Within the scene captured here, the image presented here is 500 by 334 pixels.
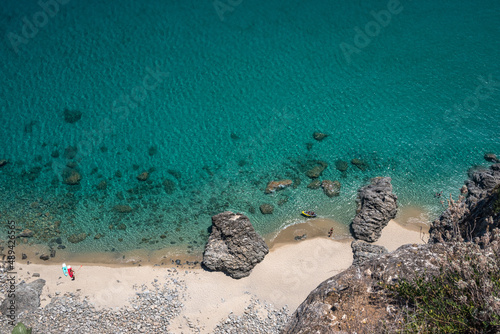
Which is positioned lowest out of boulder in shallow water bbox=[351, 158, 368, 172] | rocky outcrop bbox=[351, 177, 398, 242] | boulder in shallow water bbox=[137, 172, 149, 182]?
rocky outcrop bbox=[351, 177, 398, 242]

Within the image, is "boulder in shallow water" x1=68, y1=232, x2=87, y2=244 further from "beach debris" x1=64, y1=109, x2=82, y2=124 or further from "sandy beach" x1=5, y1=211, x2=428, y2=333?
"beach debris" x1=64, y1=109, x2=82, y2=124

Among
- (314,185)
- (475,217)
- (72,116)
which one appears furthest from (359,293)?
(72,116)

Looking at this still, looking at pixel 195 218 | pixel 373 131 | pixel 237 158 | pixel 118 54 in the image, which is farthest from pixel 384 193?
pixel 118 54

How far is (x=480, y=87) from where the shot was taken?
150 ft

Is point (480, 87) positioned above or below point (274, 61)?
below

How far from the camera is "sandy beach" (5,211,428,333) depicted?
28875 millimetres

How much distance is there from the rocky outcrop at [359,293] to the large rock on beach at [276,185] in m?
19.6

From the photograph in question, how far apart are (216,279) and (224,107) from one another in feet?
65.3

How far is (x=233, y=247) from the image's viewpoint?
3112 cm

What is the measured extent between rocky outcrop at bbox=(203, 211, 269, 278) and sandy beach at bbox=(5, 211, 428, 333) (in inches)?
27.1

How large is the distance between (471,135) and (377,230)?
1745cm

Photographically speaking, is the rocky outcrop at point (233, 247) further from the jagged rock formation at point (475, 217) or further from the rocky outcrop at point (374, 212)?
the jagged rock formation at point (475, 217)

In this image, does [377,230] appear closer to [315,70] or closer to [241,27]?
[315,70]

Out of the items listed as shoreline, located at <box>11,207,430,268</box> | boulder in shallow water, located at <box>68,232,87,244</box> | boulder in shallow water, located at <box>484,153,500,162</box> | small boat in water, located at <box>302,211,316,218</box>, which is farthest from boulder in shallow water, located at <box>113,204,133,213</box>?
boulder in shallow water, located at <box>484,153,500,162</box>
